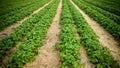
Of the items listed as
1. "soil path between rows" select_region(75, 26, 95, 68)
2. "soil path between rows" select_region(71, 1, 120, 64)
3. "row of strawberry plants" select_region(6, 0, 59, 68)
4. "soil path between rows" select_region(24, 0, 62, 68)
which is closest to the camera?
"row of strawberry plants" select_region(6, 0, 59, 68)

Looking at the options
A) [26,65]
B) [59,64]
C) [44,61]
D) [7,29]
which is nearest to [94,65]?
[59,64]

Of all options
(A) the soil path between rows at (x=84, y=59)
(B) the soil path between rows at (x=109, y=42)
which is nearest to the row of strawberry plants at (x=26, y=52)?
(A) the soil path between rows at (x=84, y=59)

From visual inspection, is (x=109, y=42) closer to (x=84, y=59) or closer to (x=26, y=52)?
(x=84, y=59)

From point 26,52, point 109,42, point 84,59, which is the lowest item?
point 84,59

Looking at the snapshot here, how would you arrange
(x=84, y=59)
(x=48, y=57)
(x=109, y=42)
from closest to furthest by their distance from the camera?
(x=84, y=59) → (x=48, y=57) → (x=109, y=42)

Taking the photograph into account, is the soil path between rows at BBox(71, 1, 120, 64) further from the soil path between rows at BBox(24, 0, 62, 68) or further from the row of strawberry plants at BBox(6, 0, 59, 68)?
the row of strawberry plants at BBox(6, 0, 59, 68)

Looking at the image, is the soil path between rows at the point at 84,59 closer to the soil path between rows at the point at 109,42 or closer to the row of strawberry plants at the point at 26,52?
the soil path between rows at the point at 109,42

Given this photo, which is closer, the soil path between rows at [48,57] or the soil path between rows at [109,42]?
the soil path between rows at [48,57]

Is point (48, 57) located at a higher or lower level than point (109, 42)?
lower

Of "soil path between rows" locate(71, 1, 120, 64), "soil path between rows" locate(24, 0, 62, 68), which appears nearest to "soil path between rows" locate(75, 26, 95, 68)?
"soil path between rows" locate(24, 0, 62, 68)

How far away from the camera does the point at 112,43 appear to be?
29.6ft

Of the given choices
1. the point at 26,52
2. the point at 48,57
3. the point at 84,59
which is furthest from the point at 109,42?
the point at 26,52

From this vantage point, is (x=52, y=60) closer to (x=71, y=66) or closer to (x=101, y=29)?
(x=71, y=66)

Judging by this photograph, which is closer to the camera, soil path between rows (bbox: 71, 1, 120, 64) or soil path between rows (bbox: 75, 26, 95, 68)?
soil path between rows (bbox: 75, 26, 95, 68)
